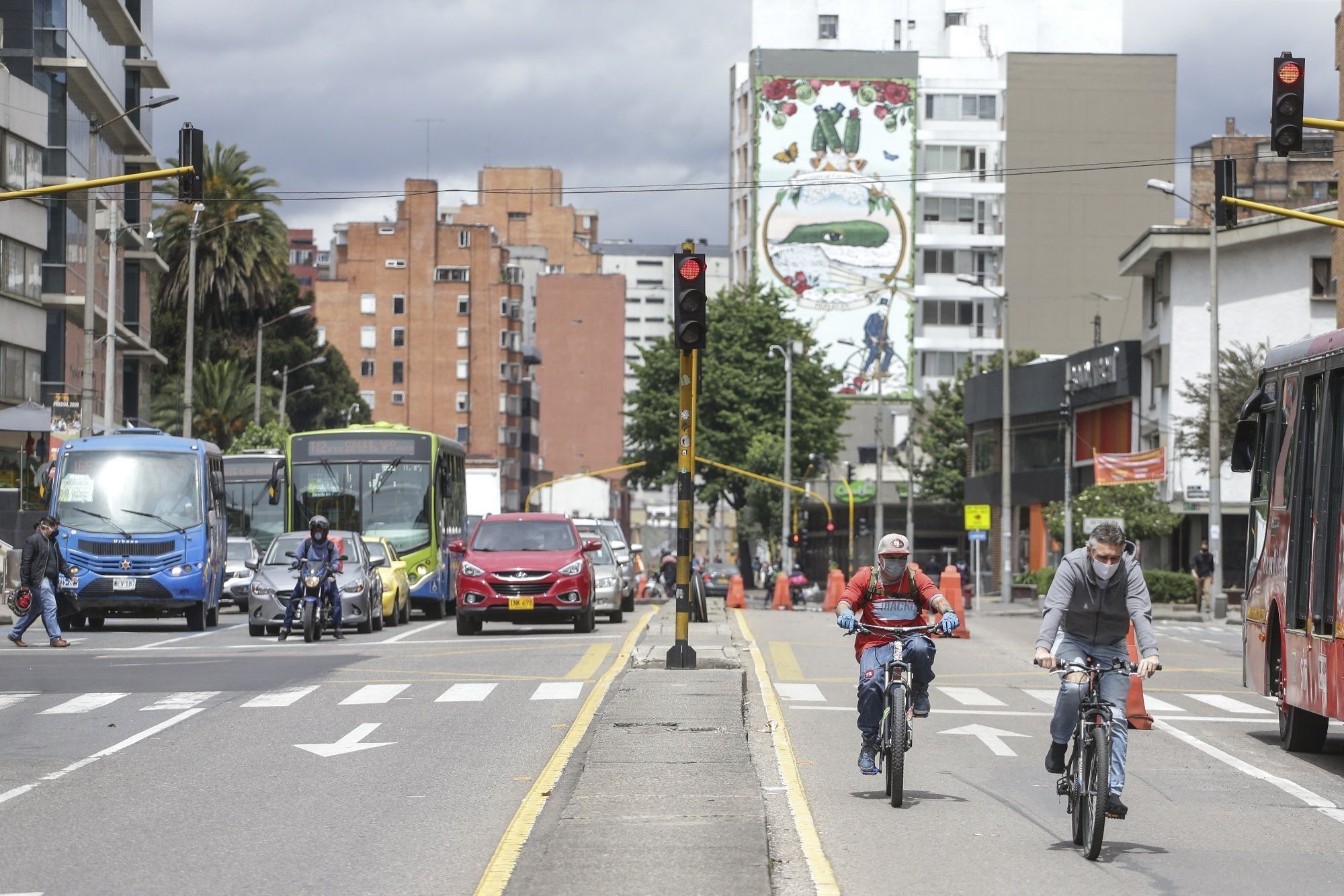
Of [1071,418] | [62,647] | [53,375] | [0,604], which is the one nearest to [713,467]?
[1071,418]

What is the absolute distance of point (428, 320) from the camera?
133m

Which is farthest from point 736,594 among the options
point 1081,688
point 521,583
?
point 1081,688

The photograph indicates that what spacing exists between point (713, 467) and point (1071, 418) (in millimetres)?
17733

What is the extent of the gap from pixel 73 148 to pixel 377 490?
24.1 m

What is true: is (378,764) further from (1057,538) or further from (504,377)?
(504,377)

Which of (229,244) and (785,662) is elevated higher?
(229,244)

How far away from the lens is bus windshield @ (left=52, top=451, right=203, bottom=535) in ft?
105

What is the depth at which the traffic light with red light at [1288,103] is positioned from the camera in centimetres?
1997

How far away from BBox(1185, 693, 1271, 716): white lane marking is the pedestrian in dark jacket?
14622 mm

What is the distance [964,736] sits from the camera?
53.9ft

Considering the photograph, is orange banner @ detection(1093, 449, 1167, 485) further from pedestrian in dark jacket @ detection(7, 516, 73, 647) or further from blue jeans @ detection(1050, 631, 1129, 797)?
blue jeans @ detection(1050, 631, 1129, 797)

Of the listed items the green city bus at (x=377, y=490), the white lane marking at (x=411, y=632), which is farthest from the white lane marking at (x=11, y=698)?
the green city bus at (x=377, y=490)

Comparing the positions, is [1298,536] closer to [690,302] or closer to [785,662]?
[690,302]

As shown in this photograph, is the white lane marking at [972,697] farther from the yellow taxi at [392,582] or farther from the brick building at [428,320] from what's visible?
the brick building at [428,320]
